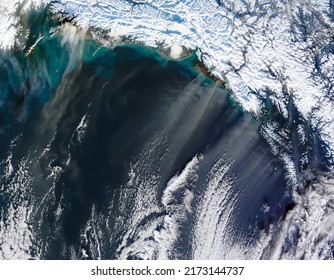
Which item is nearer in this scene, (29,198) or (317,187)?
(29,198)

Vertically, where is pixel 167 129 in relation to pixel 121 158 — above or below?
above

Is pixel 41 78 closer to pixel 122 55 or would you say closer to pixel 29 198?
pixel 122 55

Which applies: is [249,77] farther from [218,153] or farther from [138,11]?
[138,11]

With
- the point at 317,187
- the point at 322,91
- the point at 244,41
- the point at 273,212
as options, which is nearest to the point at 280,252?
the point at 273,212

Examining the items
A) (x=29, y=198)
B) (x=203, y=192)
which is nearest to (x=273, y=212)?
(x=203, y=192)

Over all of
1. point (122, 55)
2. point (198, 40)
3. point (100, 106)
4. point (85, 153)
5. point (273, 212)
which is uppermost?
point (198, 40)

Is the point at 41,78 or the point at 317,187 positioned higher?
the point at 41,78
